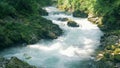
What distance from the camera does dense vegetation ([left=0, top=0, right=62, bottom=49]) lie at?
1435 inches

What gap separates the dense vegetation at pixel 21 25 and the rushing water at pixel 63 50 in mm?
1296

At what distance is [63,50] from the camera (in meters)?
36.0

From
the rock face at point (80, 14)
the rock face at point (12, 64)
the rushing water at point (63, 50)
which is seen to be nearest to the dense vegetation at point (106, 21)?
the rock face at point (80, 14)

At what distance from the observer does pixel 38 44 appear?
124 ft

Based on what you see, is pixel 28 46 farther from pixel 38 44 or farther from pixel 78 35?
pixel 78 35

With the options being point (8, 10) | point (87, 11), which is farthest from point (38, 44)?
point (87, 11)

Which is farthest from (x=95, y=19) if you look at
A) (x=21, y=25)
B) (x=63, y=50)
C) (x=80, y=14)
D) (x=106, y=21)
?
(x=63, y=50)

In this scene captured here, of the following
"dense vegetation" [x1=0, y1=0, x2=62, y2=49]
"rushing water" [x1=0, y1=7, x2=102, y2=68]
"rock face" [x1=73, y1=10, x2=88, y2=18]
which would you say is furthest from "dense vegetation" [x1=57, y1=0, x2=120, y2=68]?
"dense vegetation" [x1=0, y1=0, x2=62, y2=49]

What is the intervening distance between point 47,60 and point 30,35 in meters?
7.88

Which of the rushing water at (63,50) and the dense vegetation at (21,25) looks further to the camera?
the dense vegetation at (21,25)

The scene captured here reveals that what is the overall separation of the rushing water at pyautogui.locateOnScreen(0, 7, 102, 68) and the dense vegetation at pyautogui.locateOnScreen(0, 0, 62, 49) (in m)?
1.30

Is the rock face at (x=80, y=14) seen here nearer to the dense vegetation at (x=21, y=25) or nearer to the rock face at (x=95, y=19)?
the rock face at (x=95, y=19)

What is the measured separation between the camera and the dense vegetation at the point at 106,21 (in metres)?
32.2

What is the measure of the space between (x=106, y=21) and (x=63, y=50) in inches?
618
